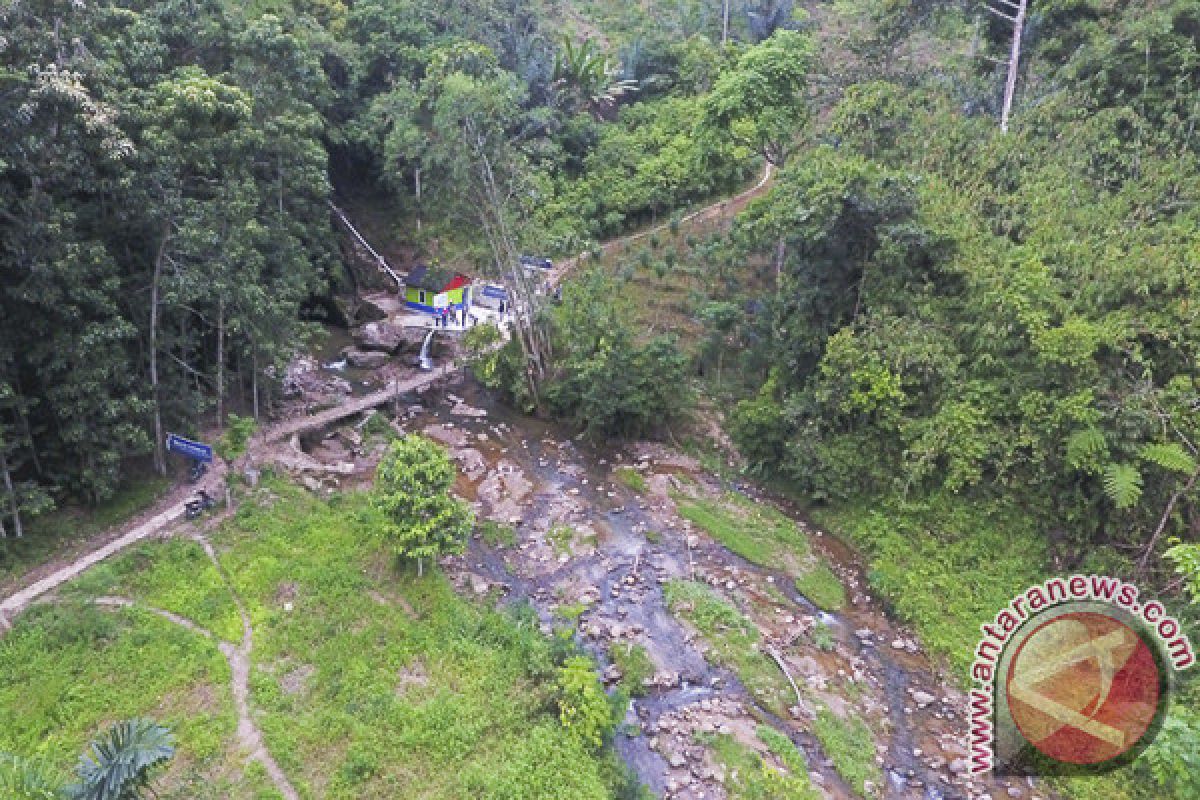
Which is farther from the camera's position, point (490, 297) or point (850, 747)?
point (490, 297)

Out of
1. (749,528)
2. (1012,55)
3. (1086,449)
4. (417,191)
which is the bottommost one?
(749,528)

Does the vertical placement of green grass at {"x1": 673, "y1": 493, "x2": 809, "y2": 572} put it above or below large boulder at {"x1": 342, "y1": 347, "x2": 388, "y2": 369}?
below

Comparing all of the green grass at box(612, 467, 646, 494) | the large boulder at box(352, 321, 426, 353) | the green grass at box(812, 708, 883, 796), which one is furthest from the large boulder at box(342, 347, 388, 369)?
the green grass at box(812, 708, 883, 796)

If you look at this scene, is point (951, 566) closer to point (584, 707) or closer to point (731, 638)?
point (731, 638)

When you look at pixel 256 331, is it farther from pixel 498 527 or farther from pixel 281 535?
pixel 498 527

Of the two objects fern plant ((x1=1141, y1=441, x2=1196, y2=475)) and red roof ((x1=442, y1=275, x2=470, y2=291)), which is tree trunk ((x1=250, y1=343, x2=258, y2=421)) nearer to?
red roof ((x1=442, y1=275, x2=470, y2=291))

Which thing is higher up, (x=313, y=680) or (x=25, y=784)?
(x=25, y=784)

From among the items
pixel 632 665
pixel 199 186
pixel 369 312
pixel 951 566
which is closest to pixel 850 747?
pixel 632 665
